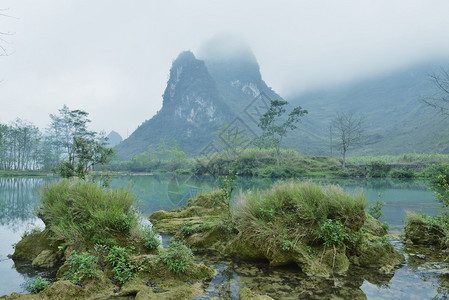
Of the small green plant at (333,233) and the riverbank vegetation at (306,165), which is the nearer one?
the small green plant at (333,233)

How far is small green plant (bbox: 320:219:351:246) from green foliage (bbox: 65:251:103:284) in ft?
12.4

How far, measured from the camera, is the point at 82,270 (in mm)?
3836

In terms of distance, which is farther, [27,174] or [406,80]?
[406,80]

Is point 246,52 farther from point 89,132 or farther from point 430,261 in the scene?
point 430,261

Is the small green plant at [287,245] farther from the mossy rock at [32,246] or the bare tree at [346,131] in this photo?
the bare tree at [346,131]

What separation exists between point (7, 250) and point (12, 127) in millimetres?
62279

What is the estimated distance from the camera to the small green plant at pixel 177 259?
426cm

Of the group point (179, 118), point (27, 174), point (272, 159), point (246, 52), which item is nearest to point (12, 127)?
point (27, 174)

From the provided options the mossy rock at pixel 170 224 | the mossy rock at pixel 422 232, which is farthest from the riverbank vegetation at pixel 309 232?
the mossy rock at pixel 170 224

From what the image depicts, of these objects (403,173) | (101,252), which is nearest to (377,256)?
(101,252)

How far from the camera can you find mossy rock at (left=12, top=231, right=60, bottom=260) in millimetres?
5902

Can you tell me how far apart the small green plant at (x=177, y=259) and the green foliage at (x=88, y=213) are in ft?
3.63

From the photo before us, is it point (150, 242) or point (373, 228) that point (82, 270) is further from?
point (373, 228)

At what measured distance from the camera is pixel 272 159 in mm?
49906
